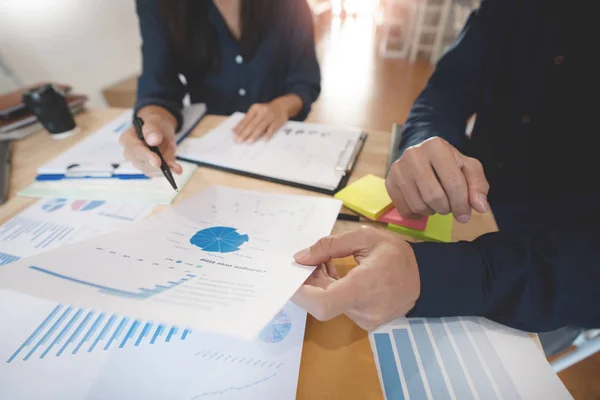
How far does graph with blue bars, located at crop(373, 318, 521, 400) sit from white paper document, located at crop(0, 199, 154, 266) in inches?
17.1

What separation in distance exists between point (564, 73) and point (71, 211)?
1.02 meters

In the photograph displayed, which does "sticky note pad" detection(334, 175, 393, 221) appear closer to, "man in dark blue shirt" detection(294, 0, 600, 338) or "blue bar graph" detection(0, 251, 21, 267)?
"man in dark blue shirt" detection(294, 0, 600, 338)

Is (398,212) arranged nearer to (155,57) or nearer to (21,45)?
(155,57)

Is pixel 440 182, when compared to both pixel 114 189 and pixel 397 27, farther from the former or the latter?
pixel 397 27

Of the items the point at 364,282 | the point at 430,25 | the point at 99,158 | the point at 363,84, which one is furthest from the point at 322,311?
the point at 430,25

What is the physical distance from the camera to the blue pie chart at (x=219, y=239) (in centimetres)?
35

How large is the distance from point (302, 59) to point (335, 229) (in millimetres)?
768

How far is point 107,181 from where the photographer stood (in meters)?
0.56

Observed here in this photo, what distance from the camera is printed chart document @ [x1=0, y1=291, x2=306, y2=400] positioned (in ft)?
0.88

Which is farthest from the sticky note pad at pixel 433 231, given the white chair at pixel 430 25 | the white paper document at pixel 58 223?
the white chair at pixel 430 25

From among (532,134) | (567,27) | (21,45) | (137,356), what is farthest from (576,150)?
(21,45)

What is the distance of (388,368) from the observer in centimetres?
29

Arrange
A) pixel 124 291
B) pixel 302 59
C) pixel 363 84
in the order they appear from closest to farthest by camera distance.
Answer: pixel 124 291
pixel 302 59
pixel 363 84

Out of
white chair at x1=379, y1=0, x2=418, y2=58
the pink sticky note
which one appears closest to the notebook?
the pink sticky note
